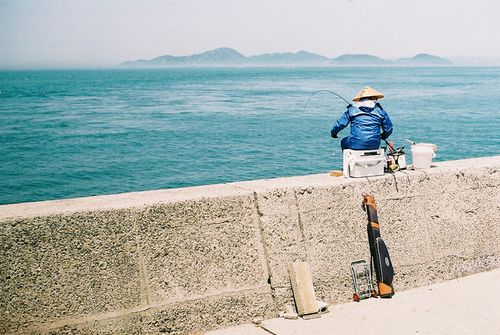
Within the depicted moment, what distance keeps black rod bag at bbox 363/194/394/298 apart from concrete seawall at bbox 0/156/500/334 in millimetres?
76

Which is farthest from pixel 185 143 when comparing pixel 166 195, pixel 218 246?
pixel 218 246

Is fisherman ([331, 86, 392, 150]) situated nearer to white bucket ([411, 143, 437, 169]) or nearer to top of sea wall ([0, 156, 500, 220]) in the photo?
white bucket ([411, 143, 437, 169])

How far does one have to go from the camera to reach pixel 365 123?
5.87 meters

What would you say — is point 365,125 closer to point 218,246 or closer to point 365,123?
point 365,123

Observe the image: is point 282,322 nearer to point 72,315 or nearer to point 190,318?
point 190,318

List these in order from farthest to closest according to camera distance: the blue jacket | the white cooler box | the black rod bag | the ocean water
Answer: the ocean water, the blue jacket, the white cooler box, the black rod bag

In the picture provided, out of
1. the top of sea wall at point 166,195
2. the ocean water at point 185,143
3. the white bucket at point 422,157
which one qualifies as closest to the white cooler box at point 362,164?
the top of sea wall at point 166,195

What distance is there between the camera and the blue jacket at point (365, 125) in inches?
229

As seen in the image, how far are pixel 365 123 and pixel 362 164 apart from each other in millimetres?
671

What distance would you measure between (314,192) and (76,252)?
81.0 inches

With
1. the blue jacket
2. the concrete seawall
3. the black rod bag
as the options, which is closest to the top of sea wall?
the concrete seawall

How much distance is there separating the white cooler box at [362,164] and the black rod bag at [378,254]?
0.29 metres

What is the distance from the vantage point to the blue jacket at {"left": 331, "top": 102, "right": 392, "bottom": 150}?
19.1ft

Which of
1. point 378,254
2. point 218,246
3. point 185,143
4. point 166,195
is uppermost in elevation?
point 166,195
